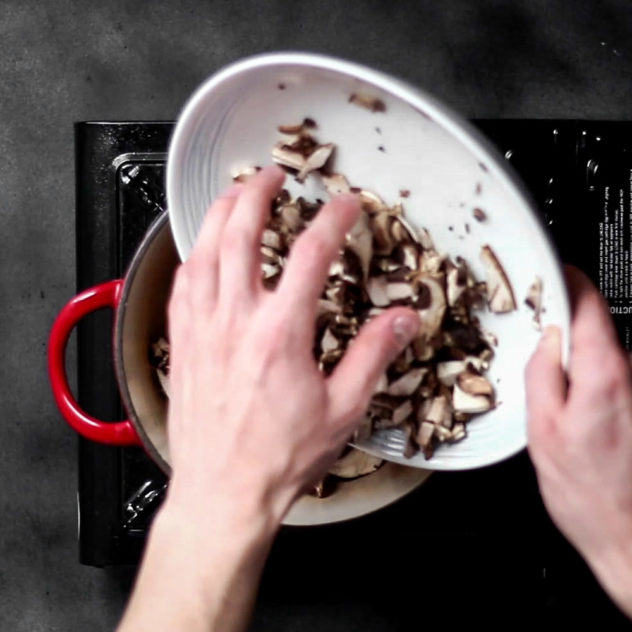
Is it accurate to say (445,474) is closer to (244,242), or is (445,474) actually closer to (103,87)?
(244,242)

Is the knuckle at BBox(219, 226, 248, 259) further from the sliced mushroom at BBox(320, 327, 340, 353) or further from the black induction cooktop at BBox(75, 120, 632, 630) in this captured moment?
the black induction cooktop at BBox(75, 120, 632, 630)

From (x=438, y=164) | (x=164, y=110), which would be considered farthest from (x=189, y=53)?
(x=438, y=164)

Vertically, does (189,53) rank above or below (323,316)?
above

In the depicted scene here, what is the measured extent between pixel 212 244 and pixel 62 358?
0.50 feet

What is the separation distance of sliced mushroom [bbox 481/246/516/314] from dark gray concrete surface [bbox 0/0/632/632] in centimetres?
26

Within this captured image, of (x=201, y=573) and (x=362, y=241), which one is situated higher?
(x=362, y=241)

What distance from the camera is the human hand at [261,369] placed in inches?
12.9

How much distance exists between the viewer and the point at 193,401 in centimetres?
35

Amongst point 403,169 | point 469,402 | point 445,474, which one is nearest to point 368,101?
point 403,169

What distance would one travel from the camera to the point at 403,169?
0.35 metres

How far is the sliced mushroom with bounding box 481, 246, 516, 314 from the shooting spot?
13.5 inches

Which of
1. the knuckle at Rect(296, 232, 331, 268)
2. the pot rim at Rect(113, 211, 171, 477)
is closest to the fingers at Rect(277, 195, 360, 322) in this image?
the knuckle at Rect(296, 232, 331, 268)

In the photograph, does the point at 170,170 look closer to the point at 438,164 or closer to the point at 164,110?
the point at 438,164

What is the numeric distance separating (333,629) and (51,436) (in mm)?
238
